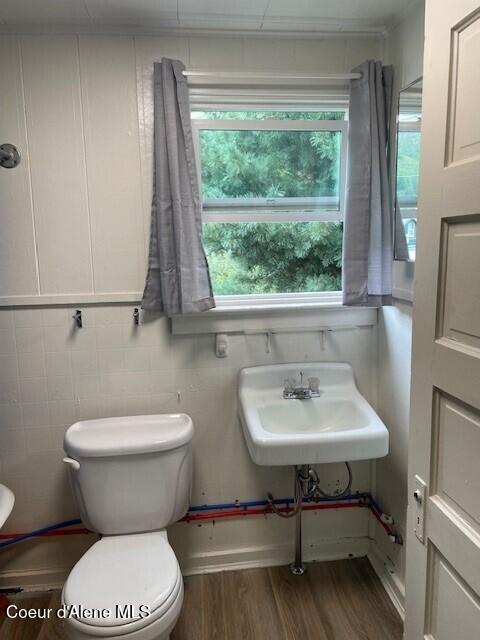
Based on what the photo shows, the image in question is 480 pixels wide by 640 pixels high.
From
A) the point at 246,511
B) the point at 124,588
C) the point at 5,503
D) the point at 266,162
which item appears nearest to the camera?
the point at 124,588

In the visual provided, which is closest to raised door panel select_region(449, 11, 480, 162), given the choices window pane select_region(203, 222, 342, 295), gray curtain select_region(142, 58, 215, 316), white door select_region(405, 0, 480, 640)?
white door select_region(405, 0, 480, 640)

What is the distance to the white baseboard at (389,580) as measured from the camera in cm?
184

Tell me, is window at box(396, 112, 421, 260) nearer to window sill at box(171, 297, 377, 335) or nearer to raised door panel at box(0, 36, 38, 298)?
window sill at box(171, 297, 377, 335)

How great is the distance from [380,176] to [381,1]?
2.01ft

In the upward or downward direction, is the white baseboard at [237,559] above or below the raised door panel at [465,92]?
below

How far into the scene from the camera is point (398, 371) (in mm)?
1886

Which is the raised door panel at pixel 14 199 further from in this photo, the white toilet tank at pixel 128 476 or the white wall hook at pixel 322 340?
the white wall hook at pixel 322 340

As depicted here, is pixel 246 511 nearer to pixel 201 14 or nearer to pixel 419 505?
pixel 419 505

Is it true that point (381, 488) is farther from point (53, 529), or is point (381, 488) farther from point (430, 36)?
point (430, 36)

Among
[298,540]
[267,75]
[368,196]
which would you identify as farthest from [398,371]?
[267,75]

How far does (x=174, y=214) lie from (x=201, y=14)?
74 centimetres

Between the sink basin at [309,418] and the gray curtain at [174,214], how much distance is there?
0.45 meters

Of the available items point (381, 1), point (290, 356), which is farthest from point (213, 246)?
point (381, 1)

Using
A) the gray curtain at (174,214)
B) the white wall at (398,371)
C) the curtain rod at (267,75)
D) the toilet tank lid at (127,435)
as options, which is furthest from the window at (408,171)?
the toilet tank lid at (127,435)
